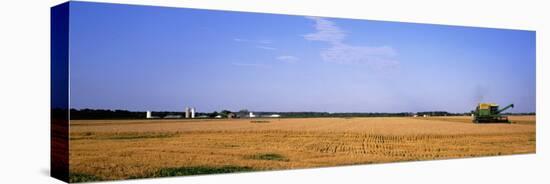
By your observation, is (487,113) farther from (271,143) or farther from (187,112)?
(187,112)

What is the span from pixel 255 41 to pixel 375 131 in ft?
9.88

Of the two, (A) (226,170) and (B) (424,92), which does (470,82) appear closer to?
(B) (424,92)

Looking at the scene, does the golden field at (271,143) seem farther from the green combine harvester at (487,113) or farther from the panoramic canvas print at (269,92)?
the green combine harvester at (487,113)

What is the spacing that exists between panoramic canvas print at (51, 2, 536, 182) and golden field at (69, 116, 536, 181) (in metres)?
0.02

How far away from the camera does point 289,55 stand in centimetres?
1315

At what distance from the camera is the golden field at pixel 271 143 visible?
11.4 metres

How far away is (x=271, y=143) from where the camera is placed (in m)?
13.1

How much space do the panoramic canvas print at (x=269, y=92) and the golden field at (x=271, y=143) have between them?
0.07ft

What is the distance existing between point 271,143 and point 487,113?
504 cm

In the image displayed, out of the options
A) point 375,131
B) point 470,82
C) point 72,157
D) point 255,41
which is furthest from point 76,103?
point 470,82

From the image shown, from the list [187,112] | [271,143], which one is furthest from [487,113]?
[187,112]

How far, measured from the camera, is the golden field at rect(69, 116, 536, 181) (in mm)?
11445

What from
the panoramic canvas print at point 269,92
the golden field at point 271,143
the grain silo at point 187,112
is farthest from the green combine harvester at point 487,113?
the grain silo at point 187,112

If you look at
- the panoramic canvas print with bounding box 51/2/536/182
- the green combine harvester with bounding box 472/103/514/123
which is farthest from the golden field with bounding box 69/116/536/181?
the green combine harvester with bounding box 472/103/514/123
